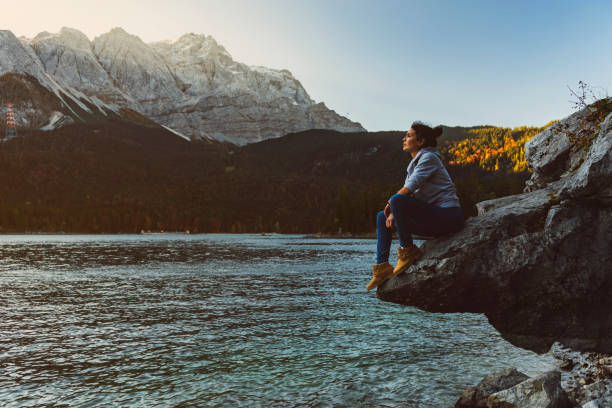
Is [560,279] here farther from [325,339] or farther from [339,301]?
[339,301]

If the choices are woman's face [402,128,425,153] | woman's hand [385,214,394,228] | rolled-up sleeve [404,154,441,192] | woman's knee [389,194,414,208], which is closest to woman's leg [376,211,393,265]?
woman's hand [385,214,394,228]

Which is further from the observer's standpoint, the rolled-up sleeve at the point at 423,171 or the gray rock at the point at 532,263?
the gray rock at the point at 532,263

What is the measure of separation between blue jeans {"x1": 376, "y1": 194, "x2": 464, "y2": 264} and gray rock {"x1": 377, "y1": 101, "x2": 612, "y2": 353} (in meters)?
0.53

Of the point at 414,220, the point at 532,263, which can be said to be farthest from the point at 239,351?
the point at 532,263

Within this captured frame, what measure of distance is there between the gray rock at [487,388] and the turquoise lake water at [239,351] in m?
0.80

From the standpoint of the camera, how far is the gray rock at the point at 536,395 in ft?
34.6

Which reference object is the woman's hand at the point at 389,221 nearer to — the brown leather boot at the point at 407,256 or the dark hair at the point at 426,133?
the brown leather boot at the point at 407,256

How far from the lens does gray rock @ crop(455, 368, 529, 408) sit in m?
12.1

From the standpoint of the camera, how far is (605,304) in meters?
12.3

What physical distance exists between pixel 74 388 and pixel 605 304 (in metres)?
16.1

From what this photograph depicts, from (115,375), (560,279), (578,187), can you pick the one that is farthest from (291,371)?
(578,187)

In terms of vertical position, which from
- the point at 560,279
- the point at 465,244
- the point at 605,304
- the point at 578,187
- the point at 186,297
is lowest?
the point at 186,297

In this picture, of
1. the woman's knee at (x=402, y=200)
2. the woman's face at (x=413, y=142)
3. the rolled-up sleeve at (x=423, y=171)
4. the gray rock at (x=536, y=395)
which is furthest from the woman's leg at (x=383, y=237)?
the gray rock at (x=536, y=395)

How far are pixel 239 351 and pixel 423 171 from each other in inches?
464
